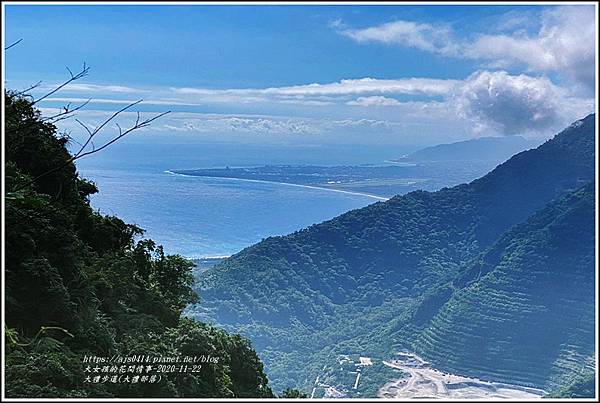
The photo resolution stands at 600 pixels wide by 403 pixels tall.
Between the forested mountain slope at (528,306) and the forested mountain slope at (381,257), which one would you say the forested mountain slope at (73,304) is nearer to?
the forested mountain slope at (528,306)

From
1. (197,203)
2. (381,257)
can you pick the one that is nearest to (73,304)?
(197,203)

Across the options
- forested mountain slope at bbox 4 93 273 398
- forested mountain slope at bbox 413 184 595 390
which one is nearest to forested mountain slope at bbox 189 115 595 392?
forested mountain slope at bbox 413 184 595 390

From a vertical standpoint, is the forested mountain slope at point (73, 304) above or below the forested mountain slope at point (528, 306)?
above

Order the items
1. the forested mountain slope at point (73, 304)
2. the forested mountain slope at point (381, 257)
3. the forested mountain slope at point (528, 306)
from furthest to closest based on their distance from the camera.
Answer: the forested mountain slope at point (381, 257)
the forested mountain slope at point (528, 306)
the forested mountain slope at point (73, 304)

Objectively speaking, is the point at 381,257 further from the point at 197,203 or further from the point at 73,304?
the point at 73,304

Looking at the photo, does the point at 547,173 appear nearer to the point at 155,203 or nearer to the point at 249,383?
the point at 155,203

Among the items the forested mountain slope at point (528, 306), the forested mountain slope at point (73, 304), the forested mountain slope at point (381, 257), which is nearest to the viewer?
the forested mountain slope at point (73, 304)

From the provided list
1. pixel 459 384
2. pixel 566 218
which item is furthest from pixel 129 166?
pixel 566 218

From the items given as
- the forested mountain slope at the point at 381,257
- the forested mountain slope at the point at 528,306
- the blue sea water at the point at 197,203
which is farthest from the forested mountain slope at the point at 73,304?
the forested mountain slope at the point at 381,257

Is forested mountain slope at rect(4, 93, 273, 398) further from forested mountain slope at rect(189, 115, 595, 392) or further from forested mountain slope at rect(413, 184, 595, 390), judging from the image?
forested mountain slope at rect(189, 115, 595, 392)
